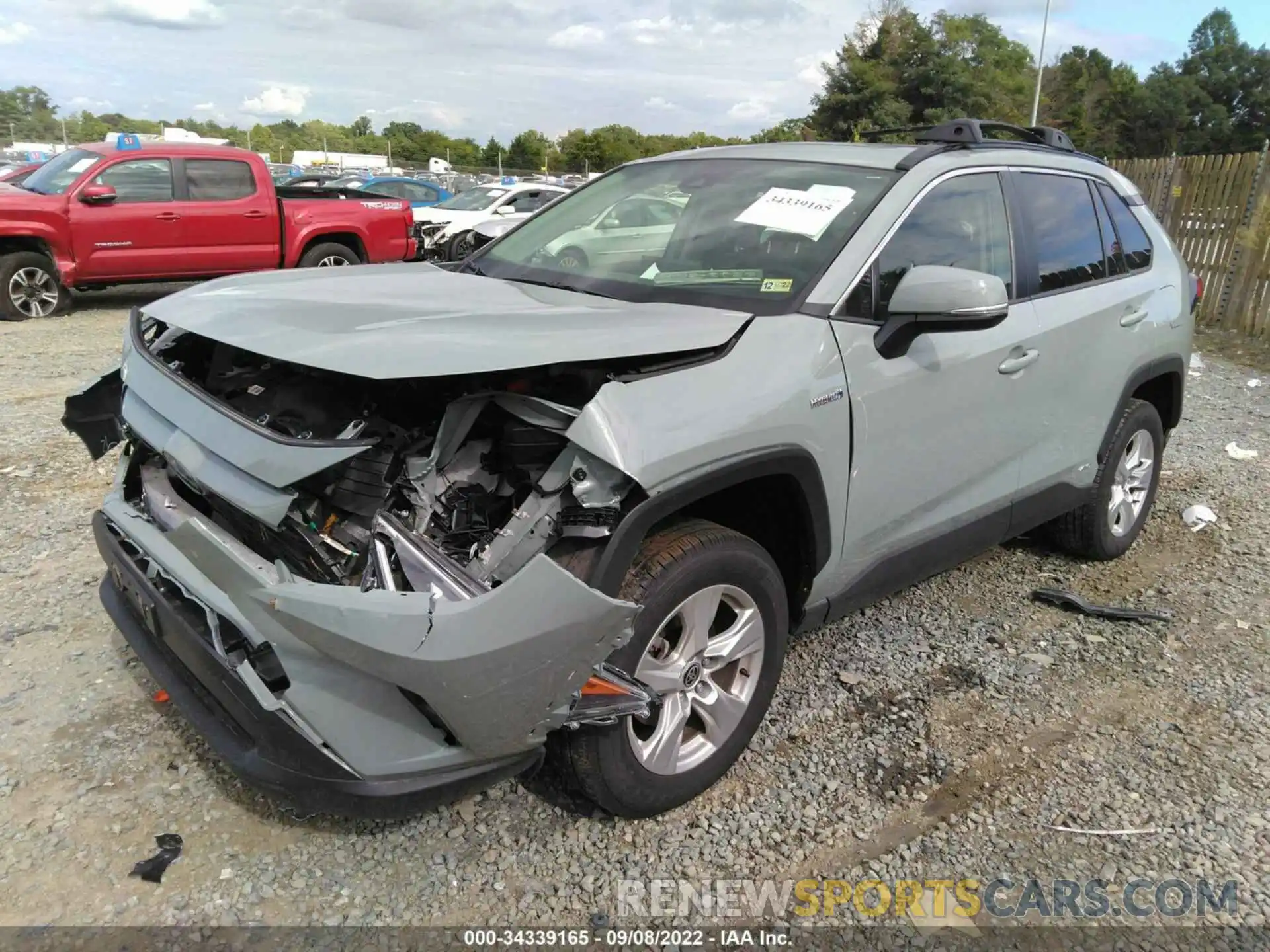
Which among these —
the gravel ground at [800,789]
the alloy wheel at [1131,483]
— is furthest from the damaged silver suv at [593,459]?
the alloy wheel at [1131,483]

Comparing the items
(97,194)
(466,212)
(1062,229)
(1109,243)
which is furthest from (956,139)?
(466,212)

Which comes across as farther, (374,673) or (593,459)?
(593,459)

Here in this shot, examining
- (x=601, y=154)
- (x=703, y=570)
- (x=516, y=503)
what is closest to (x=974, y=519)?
(x=703, y=570)

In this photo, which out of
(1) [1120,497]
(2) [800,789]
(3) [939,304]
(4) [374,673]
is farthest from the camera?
(1) [1120,497]

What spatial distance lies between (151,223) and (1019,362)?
9.96 meters

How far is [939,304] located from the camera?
254cm

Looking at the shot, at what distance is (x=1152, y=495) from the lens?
4.56m

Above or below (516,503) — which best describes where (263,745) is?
below

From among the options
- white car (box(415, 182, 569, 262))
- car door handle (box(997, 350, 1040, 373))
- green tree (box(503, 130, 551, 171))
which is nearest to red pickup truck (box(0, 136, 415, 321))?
white car (box(415, 182, 569, 262))

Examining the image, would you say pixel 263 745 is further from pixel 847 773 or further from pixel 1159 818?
pixel 1159 818

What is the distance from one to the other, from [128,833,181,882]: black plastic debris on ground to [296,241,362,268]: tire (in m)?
9.74

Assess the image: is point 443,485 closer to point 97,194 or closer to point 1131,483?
point 1131,483

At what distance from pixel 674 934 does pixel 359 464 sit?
140 cm

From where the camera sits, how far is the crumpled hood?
2.12 meters
